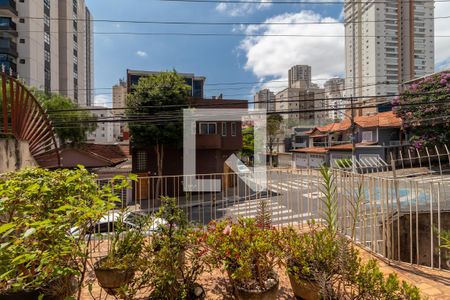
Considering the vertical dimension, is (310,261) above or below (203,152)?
below

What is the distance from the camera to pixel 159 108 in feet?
45.6

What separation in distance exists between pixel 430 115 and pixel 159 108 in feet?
66.0

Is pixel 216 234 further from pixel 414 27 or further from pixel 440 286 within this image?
pixel 414 27

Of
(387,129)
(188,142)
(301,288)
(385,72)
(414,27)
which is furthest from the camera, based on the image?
(385,72)

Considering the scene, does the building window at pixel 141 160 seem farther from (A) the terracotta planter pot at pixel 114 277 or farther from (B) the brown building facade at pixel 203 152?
(A) the terracotta planter pot at pixel 114 277

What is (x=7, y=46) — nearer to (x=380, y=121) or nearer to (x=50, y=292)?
(x=50, y=292)

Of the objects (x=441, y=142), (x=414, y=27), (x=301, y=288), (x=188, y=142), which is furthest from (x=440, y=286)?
(x=414, y=27)

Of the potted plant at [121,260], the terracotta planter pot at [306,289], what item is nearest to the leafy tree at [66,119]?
the potted plant at [121,260]

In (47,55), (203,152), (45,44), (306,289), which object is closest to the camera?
(306,289)

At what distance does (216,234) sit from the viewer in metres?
2.70

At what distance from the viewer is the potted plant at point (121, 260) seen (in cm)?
261

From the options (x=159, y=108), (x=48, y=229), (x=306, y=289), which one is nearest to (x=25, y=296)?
(x=48, y=229)

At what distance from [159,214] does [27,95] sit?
3.84 m

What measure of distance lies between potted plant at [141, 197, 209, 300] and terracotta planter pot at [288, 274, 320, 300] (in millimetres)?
1046
